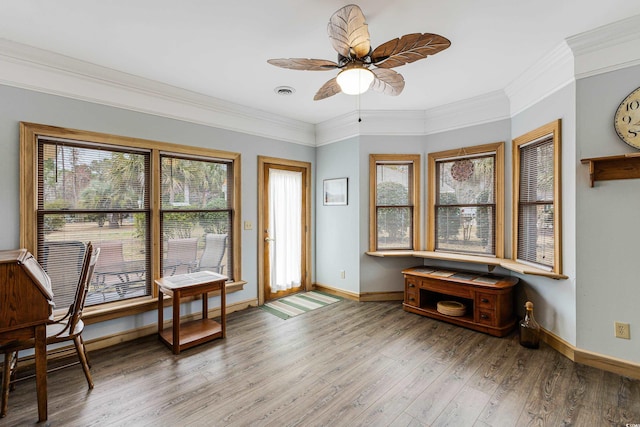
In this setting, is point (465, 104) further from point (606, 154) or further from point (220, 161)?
point (220, 161)

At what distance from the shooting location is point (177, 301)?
2.74 m

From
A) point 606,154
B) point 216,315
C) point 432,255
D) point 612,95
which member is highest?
point 612,95

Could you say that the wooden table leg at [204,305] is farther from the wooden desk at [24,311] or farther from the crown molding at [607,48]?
the crown molding at [607,48]

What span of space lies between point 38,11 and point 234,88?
1614mm

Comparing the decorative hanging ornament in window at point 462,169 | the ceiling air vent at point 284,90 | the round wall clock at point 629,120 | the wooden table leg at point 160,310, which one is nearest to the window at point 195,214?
the wooden table leg at point 160,310

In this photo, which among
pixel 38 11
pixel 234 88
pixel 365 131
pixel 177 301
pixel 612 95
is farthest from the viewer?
pixel 365 131

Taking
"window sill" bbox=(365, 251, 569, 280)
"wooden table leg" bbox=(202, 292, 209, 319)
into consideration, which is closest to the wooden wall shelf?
"window sill" bbox=(365, 251, 569, 280)

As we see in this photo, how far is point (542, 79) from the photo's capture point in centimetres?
285

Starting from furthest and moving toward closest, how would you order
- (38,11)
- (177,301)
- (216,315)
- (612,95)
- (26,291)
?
(216,315)
(177,301)
(612,95)
(38,11)
(26,291)

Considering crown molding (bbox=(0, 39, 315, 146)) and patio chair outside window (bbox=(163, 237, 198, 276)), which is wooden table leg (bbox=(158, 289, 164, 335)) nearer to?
patio chair outside window (bbox=(163, 237, 198, 276))

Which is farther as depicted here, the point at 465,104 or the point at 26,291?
the point at 465,104

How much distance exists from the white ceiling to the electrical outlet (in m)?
2.30

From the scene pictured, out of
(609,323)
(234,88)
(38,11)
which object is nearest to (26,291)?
(38,11)

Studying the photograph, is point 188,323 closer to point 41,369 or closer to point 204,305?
point 204,305
